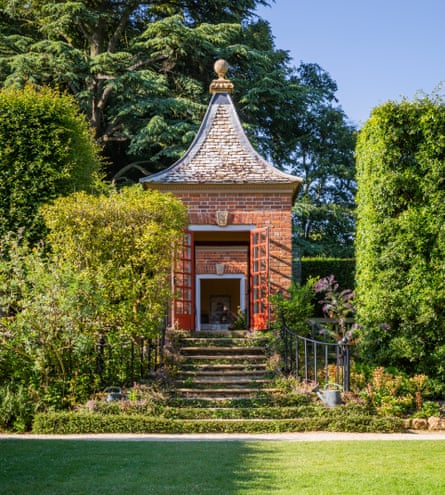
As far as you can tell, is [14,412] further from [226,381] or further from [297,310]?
[297,310]

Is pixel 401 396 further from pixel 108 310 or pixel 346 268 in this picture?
pixel 346 268

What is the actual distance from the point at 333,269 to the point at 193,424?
10.7 meters

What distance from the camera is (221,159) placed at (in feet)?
49.1

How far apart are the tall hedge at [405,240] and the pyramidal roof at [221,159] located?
2.60 metres

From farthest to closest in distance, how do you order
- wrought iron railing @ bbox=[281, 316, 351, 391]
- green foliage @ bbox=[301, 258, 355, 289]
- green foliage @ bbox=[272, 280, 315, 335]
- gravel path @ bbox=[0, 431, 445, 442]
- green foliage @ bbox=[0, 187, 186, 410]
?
green foliage @ bbox=[301, 258, 355, 289] < green foliage @ bbox=[272, 280, 315, 335] < wrought iron railing @ bbox=[281, 316, 351, 391] < green foliage @ bbox=[0, 187, 186, 410] < gravel path @ bbox=[0, 431, 445, 442]

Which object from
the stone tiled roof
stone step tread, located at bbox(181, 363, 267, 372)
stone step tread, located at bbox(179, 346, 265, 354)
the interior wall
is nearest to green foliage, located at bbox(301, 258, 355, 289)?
the interior wall

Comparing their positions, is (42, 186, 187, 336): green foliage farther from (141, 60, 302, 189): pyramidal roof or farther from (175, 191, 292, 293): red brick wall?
(141, 60, 302, 189): pyramidal roof

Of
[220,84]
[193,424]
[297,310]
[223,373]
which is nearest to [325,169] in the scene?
[220,84]

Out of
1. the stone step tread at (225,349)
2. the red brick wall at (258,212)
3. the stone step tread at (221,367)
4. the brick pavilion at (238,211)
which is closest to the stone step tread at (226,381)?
the stone step tread at (221,367)

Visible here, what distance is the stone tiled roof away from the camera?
47.0 feet

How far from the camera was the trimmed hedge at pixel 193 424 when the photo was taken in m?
9.71

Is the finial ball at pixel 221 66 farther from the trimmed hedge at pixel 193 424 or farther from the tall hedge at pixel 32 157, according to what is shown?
→ the trimmed hedge at pixel 193 424

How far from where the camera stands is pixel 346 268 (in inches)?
773

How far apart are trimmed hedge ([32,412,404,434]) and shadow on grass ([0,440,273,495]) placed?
0.99 meters
